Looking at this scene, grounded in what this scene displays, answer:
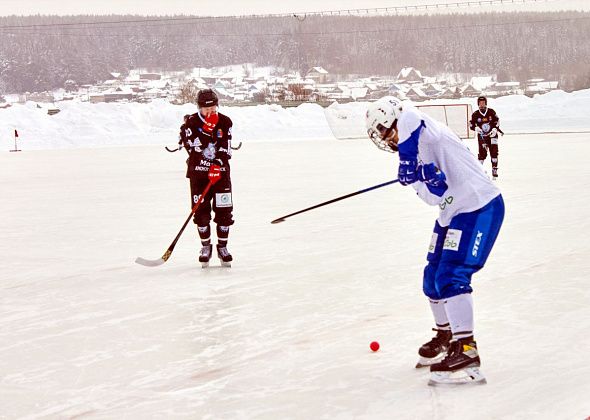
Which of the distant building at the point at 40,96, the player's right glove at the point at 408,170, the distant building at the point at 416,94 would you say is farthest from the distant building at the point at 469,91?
the player's right glove at the point at 408,170

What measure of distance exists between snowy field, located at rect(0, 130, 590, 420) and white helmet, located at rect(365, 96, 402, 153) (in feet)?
3.56

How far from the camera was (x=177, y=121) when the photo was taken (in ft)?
126

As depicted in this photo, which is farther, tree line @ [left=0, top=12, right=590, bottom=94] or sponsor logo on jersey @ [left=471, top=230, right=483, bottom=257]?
tree line @ [left=0, top=12, right=590, bottom=94]

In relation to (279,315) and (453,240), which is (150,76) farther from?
(453,240)

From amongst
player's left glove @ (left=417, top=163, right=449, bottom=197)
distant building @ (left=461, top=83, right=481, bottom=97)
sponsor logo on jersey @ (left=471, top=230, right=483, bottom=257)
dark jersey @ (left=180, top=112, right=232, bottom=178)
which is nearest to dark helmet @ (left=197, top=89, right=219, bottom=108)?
dark jersey @ (left=180, top=112, right=232, bottom=178)

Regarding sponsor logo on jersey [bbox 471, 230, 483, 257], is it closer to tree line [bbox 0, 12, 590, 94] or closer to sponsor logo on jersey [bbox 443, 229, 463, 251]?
sponsor logo on jersey [bbox 443, 229, 463, 251]

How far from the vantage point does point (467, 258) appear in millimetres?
3980

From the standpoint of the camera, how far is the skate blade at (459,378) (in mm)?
3994

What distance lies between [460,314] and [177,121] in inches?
1381

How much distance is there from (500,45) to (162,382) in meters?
59.7

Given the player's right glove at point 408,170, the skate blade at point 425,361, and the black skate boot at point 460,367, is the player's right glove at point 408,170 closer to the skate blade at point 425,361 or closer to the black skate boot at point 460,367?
the black skate boot at point 460,367

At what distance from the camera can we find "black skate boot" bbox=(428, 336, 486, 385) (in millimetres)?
3988

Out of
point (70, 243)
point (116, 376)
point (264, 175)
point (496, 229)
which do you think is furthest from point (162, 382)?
point (264, 175)

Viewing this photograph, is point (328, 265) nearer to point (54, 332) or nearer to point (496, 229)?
point (54, 332)
